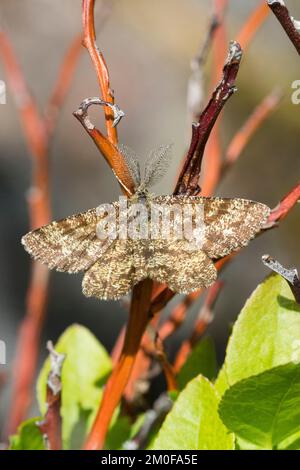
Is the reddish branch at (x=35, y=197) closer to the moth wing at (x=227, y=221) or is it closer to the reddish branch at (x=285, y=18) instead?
the moth wing at (x=227, y=221)

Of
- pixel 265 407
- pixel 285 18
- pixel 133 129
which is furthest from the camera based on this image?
pixel 133 129

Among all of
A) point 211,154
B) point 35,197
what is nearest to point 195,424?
point 211,154

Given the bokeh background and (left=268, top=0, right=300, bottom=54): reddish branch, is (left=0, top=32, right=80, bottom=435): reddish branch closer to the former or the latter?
(left=268, top=0, right=300, bottom=54): reddish branch

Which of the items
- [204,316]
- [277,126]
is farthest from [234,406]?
[277,126]

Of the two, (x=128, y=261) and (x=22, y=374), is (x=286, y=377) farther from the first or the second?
(x=22, y=374)

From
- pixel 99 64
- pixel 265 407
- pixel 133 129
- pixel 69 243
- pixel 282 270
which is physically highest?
pixel 133 129

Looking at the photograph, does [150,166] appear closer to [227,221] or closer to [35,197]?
[227,221]
